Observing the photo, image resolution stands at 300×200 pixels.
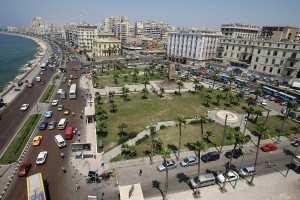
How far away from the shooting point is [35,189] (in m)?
36.3

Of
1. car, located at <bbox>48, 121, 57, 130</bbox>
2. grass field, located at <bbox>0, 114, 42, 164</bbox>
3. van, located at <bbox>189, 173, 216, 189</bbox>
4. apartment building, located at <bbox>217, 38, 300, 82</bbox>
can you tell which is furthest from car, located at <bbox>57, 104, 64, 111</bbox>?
apartment building, located at <bbox>217, 38, 300, 82</bbox>

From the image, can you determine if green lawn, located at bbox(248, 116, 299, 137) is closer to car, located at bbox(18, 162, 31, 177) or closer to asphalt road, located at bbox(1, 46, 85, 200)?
asphalt road, located at bbox(1, 46, 85, 200)

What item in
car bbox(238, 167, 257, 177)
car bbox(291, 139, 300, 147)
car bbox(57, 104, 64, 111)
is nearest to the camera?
car bbox(238, 167, 257, 177)

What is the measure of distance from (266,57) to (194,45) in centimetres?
5609

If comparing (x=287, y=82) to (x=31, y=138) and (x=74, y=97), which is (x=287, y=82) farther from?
(x=31, y=138)

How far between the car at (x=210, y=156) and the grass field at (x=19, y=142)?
4554 cm

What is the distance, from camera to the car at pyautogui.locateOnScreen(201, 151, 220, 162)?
170 ft

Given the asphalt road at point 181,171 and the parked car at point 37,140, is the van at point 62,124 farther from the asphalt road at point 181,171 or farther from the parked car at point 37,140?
the asphalt road at point 181,171

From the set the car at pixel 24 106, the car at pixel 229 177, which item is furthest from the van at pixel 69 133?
the car at pixel 229 177

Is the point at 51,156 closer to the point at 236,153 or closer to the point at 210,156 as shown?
the point at 210,156

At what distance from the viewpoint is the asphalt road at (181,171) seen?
142 ft

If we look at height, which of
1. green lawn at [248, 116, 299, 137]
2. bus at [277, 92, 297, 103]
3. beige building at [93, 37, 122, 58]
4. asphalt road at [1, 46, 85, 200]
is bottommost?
asphalt road at [1, 46, 85, 200]

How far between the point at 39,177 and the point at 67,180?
6.28 m

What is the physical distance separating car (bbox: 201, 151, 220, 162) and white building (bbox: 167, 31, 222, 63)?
123 metres
